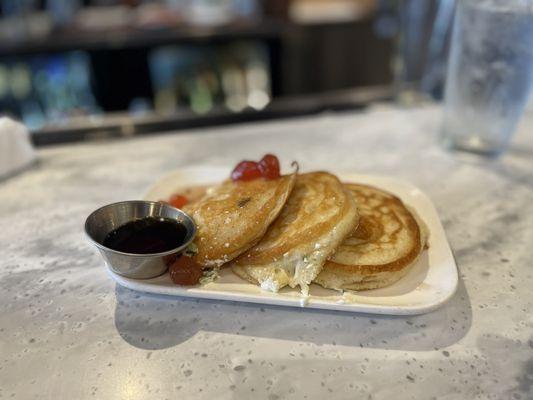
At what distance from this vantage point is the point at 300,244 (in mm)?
1310

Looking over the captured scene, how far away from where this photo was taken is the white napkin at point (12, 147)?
210 centimetres

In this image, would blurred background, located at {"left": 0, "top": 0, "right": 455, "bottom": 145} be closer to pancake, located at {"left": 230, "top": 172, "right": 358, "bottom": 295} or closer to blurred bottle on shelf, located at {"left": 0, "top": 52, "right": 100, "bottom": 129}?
blurred bottle on shelf, located at {"left": 0, "top": 52, "right": 100, "bottom": 129}

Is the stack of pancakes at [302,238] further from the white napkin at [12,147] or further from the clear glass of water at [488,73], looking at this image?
the white napkin at [12,147]

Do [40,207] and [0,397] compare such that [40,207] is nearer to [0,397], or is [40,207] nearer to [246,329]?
[0,397]

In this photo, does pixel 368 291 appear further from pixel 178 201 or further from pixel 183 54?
pixel 183 54

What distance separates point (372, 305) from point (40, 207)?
1.50 m

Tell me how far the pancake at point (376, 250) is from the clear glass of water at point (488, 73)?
94 centimetres

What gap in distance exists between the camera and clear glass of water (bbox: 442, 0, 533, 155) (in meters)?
1.95

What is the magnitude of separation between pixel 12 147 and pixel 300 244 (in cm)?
164

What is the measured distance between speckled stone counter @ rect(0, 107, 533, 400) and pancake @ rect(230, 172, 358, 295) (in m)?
0.12

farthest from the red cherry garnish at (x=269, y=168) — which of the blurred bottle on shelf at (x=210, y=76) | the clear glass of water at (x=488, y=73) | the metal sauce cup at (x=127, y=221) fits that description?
the blurred bottle on shelf at (x=210, y=76)

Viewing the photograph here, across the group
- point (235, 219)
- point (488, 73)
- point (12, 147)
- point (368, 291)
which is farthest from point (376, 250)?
point (12, 147)

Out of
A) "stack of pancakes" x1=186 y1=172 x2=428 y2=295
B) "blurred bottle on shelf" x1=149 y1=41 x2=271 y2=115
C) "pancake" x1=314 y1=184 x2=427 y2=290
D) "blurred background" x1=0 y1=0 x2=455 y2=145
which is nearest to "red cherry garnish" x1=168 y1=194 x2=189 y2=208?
"stack of pancakes" x1=186 y1=172 x2=428 y2=295

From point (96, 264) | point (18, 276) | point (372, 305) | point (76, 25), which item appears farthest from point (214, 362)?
point (76, 25)
